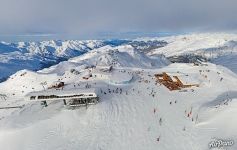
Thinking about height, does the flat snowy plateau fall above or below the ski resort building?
below

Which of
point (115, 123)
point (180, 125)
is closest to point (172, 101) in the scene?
point (180, 125)

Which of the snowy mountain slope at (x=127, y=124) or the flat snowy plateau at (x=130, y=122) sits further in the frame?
the snowy mountain slope at (x=127, y=124)

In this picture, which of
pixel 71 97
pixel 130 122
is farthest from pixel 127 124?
pixel 71 97

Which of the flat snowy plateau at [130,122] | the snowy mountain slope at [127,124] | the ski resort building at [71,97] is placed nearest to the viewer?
the flat snowy plateau at [130,122]

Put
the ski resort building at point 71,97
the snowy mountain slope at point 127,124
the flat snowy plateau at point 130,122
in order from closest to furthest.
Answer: the flat snowy plateau at point 130,122
the snowy mountain slope at point 127,124
the ski resort building at point 71,97

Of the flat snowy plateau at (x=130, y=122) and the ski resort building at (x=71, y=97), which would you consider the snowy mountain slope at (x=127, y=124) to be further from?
the ski resort building at (x=71, y=97)

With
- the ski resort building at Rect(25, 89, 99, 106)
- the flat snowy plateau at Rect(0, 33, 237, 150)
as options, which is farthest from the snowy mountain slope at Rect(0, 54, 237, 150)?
the ski resort building at Rect(25, 89, 99, 106)

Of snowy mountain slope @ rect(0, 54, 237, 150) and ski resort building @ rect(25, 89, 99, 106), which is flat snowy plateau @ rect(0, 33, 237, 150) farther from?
ski resort building @ rect(25, 89, 99, 106)

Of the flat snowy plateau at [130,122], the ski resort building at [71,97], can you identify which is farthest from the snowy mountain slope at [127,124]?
the ski resort building at [71,97]

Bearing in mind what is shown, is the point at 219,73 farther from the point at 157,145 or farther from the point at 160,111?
the point at 157,145
